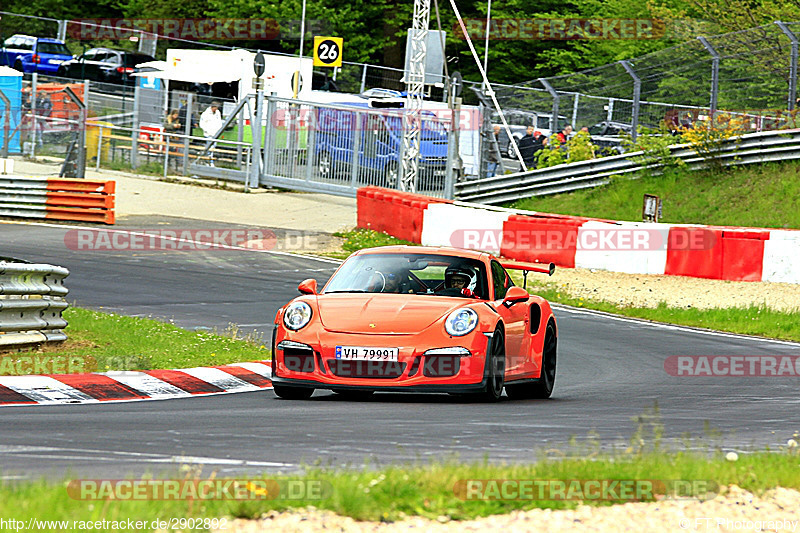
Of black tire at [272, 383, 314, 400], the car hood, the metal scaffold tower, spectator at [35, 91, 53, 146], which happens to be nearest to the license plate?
the car hood

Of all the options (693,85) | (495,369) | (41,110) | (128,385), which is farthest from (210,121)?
(495,369)

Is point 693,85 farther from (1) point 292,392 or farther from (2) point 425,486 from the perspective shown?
(2) point 425,486

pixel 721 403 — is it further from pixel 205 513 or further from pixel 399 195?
pixel 399 195

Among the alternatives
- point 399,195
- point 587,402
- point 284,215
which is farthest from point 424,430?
point 284,215

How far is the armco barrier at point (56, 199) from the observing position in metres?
25.1

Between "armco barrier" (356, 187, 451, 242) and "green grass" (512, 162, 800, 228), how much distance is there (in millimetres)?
4478

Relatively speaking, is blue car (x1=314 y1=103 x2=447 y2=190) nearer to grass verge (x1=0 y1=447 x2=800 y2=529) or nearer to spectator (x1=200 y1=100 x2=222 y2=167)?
spectator (x1=200 y1=100 x2=222 y2=167)

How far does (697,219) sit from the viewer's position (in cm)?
2459

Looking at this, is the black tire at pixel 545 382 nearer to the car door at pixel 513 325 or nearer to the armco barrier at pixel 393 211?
the car door at pixel 513 325

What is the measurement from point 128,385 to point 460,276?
2.80 m

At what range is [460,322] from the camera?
30.0ft

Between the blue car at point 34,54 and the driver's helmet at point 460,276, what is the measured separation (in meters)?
43.4

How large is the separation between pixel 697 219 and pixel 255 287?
10338 mm

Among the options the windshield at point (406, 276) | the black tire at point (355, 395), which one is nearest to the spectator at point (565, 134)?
the windshield at point (406, 276)
